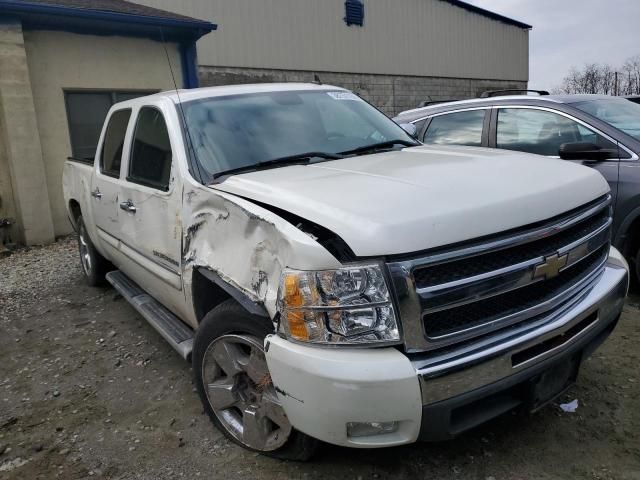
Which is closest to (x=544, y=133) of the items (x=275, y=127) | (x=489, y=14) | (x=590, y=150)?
(x=590, y=150)

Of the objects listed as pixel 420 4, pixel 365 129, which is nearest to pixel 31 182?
pixel 365 129

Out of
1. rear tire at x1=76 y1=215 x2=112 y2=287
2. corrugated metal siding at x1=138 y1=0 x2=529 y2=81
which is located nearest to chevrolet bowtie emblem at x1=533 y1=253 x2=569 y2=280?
rear tire at x1=76 y1=215 x2=112 y2=287

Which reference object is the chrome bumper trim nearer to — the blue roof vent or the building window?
the building window

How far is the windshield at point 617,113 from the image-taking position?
15.1 ft

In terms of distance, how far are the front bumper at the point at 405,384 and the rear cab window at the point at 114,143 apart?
273cm

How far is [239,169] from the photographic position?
2.96m

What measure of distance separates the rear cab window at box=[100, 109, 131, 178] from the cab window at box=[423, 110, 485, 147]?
305 cm

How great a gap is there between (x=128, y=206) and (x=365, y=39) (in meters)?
13.7

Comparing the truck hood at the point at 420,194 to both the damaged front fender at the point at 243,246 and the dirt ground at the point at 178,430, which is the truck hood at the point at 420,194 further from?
the dirt ground at the point at 178,430

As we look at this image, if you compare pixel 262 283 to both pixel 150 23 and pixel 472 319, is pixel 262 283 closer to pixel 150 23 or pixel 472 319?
pixel 472 319

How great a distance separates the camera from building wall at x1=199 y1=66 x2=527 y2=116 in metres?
12.9

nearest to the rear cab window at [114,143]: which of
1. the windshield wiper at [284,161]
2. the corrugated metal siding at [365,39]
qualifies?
the windshield wiper at [284,161]

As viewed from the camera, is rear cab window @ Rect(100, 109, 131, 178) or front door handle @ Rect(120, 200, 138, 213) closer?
front door handle @ Rect(120, 200, 138, 213)

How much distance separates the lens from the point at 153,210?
3.33 m
